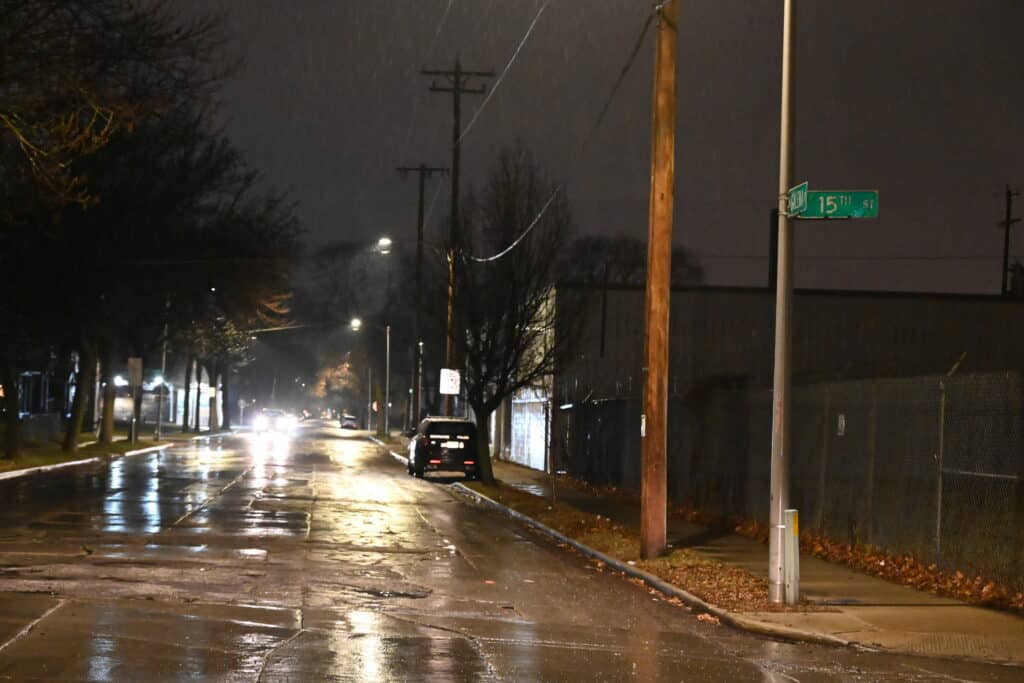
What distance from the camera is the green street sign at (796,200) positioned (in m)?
13.0

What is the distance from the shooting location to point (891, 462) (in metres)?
16.5

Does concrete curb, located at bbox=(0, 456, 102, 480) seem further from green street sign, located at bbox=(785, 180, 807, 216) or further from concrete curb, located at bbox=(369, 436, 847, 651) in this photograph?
green street sign, located at bbox=(785, 180, 807, 216)

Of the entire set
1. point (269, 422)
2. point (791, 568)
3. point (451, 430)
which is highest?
point (451, 430)

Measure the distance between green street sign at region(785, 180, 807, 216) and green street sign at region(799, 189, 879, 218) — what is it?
0.23 ft

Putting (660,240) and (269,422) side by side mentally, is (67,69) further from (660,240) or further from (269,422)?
(269,422)

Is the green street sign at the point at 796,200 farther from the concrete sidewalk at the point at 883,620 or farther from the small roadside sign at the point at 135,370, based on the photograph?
the small roadside sign at the point at 135,370

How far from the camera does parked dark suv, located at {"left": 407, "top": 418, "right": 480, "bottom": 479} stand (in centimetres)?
3438

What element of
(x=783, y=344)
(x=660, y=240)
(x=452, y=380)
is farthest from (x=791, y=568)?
(x=452, y=380)

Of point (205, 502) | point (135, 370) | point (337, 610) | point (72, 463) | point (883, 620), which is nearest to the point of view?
point (337, 610)

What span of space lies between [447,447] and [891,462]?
1920 cm

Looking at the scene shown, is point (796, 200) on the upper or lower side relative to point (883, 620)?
upper

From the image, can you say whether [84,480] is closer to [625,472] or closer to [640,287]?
[625,472]

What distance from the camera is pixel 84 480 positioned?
30.9m

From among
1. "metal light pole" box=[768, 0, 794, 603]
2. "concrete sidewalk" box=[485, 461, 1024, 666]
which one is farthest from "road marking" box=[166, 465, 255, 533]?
"metal light pole" box=[768, 0, 794, 603]
